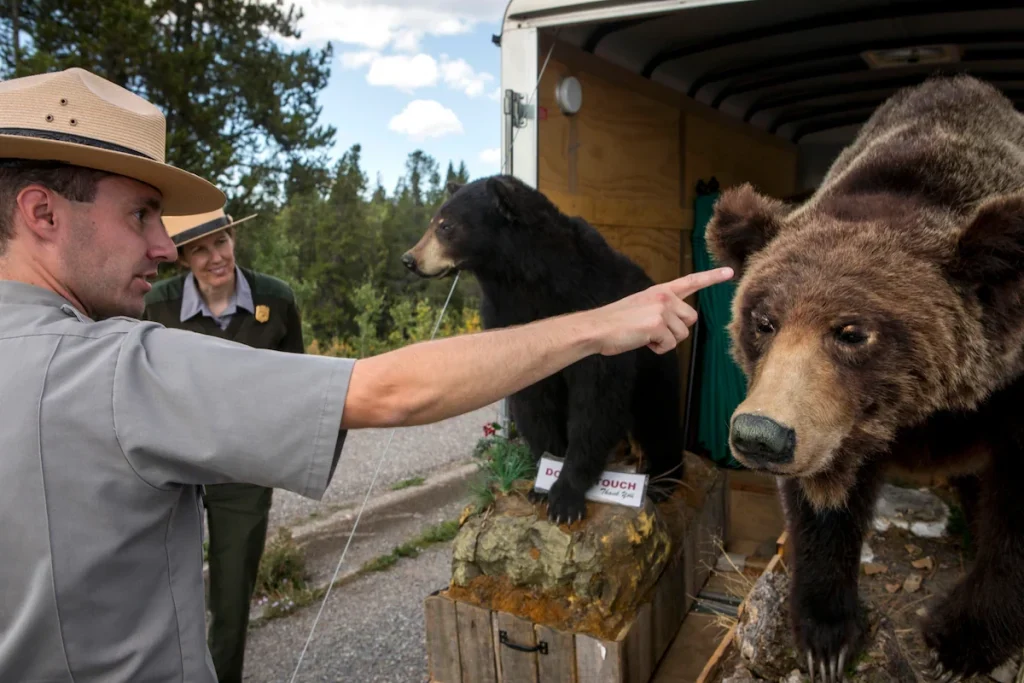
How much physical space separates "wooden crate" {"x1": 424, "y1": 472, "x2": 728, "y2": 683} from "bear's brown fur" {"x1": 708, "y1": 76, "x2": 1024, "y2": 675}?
64cm

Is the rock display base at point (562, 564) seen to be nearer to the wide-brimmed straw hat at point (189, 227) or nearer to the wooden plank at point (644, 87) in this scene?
the wide-brimmed straw hat at point (189, 227)

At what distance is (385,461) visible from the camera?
24.2 feet

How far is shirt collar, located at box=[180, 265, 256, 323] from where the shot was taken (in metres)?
3.47

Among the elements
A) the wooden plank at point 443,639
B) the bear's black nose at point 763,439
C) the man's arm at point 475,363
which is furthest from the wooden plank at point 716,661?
the man's arm at point 475,363

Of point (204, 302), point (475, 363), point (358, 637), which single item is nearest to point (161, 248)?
point (475, 363)

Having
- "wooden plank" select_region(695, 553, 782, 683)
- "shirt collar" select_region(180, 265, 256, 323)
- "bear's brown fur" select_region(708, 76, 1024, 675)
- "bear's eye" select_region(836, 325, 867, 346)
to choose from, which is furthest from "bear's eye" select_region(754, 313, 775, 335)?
"shirt collar" select_region(180, 265, 256, 323)

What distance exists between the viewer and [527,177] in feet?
10.1

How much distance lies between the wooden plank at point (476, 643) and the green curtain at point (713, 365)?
111 inches

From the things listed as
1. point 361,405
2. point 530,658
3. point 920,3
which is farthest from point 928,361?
point 920,3

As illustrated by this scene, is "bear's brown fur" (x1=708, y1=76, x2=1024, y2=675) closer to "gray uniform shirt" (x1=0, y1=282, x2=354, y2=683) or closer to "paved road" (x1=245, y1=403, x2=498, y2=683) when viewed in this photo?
"gray uniform shirt" (x1=0, y1=282, x2=354, y2=683)

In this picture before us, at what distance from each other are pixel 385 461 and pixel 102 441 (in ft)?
20.3

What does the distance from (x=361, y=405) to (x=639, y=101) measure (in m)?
3.45

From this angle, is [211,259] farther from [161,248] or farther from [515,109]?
[161,248]

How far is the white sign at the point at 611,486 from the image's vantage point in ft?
8.87
